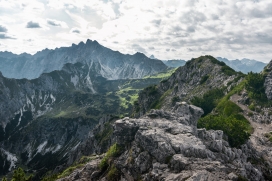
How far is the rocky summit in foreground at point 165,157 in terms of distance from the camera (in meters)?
43.6

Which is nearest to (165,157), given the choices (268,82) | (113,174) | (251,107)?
(113,174)

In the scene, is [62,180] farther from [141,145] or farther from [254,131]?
[254,131]

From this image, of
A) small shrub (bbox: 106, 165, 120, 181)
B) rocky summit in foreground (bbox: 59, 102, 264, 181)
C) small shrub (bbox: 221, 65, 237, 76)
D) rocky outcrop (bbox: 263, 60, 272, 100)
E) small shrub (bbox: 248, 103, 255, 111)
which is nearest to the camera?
rocky summit in foreground (bbox: 59, 102, 264, 181)

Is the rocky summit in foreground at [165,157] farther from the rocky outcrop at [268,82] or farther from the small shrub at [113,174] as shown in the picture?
the rocky outcrop at [268,82]

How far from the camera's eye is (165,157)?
163ft

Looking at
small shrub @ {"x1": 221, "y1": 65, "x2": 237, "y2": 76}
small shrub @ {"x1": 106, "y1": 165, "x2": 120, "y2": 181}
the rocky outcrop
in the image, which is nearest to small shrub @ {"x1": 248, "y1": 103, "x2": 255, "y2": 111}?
the rocky outcrop

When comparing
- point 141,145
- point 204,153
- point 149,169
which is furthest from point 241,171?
point 141,145

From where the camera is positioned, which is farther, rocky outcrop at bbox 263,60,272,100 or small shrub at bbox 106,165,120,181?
rocky outcrop at bbox 263,60,272,100

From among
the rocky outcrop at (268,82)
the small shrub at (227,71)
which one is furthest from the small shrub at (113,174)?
the small shrub at (227,71)

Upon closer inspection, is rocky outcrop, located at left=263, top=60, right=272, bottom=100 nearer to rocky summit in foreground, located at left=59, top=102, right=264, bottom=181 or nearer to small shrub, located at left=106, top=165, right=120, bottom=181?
rocky summit in foreground, located at left=59, top=102, right=264, bottom=181

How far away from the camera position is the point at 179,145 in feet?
168

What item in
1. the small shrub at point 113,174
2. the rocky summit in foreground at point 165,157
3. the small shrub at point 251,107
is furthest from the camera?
the small shrub at point 251,107

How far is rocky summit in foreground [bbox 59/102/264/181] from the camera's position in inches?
1715

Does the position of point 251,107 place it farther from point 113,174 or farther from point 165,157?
point 113,174
